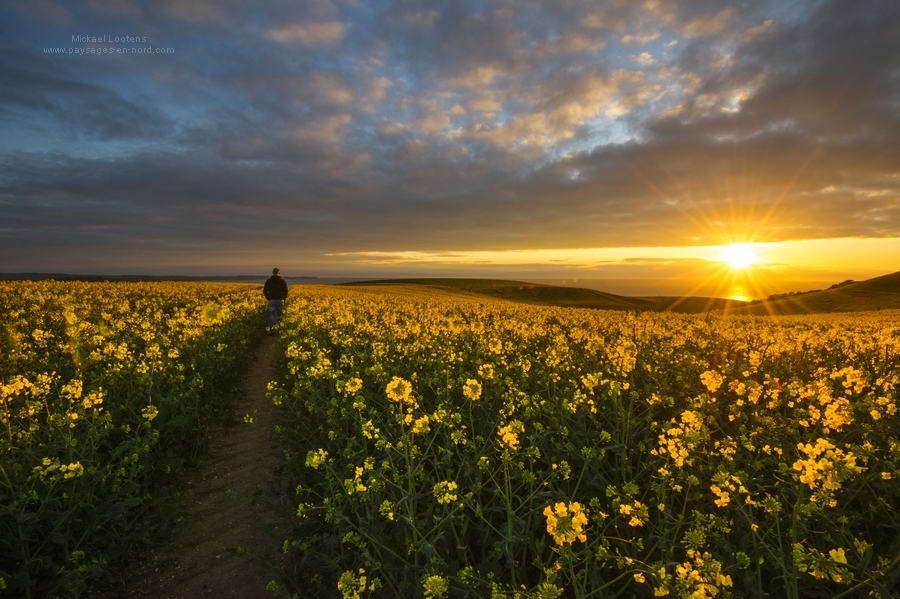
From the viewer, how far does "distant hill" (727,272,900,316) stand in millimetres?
57659

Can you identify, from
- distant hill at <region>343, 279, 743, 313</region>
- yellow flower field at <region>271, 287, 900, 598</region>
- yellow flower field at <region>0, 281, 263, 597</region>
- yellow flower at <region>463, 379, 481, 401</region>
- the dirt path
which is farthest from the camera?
distant hill at <region>343, 279, 743, 313</region>

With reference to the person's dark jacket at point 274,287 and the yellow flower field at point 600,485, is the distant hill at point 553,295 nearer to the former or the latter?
the person's dark jacket at point 274,287

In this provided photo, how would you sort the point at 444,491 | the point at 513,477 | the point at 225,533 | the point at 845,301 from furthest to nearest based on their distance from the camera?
the point at 845,301 < the point at 225,533 < the point at 513,477 < the point at 444,491

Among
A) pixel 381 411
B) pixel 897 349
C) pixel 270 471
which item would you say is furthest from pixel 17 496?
pixel 897 349

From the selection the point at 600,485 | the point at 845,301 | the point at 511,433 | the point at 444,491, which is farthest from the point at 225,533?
the point at 845,301

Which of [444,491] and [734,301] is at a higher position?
[444,491]

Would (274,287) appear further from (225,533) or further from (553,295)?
(553,295)

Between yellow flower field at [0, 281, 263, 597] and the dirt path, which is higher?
yellow flower field at [0, 281, 263, 597]

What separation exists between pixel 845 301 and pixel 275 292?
77743 millimetres

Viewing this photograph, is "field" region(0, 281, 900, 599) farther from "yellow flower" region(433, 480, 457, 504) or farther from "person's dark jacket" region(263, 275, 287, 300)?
"person's dark jacket" region(263, 275, 287, 300)

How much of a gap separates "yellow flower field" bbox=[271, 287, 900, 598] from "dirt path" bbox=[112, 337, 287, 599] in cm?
54

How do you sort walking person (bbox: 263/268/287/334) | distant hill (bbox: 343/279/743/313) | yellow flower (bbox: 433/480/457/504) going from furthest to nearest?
distant hill (bbox: 343/279/743/313) → walking person (bbox: 263/268/287/334) → yellow flower (bbox: 433/480/457/504)

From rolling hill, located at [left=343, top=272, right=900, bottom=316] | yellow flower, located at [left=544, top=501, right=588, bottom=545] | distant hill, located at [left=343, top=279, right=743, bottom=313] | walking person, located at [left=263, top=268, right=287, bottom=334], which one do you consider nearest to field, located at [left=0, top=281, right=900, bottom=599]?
yellow flower, located at [left=544, top=501, right=588, bottom=545]

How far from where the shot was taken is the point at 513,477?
457 cm
